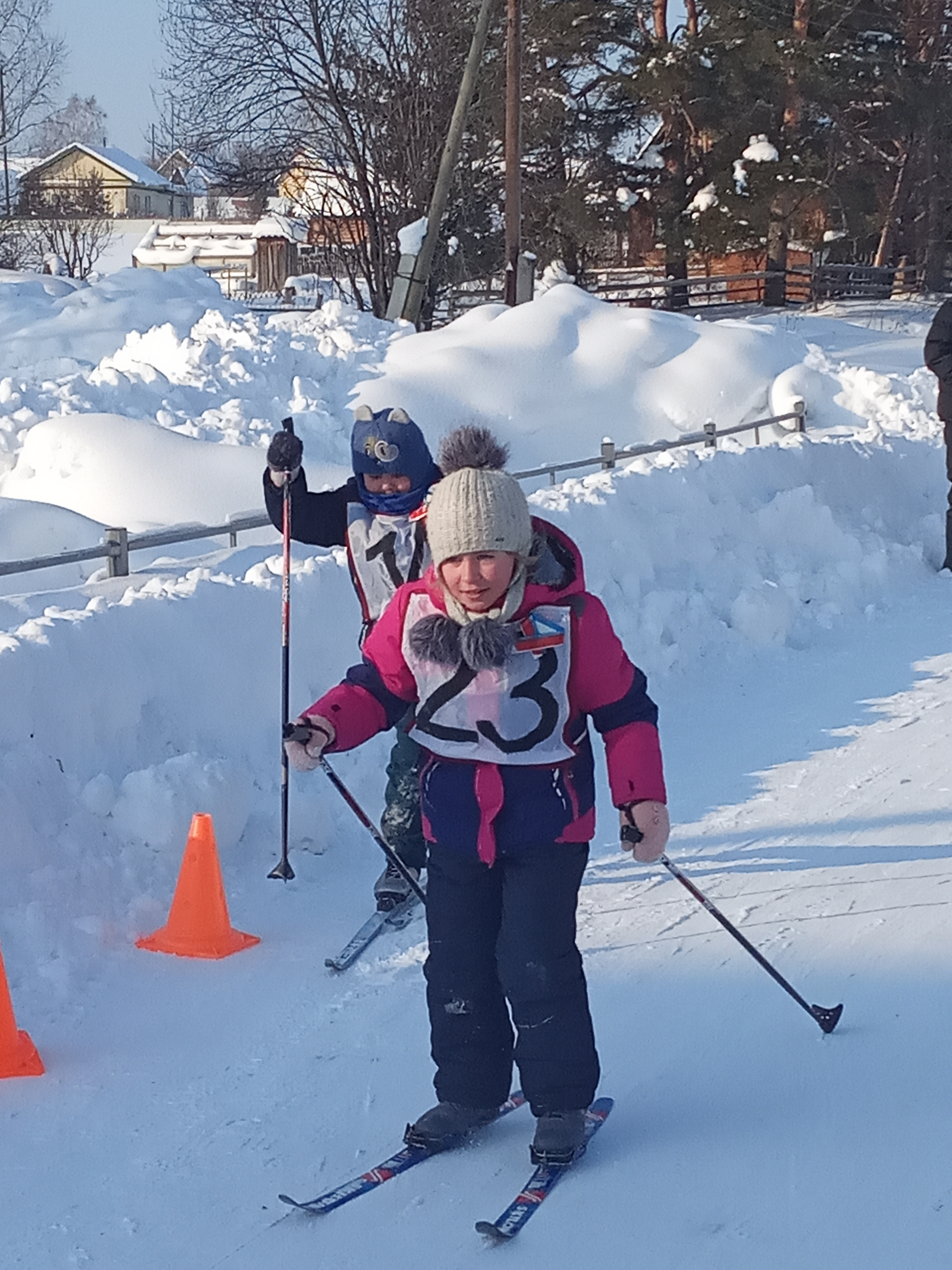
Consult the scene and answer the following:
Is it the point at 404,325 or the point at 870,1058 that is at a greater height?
the point at 404,325

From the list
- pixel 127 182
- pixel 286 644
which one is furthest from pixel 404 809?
pixel 127 182

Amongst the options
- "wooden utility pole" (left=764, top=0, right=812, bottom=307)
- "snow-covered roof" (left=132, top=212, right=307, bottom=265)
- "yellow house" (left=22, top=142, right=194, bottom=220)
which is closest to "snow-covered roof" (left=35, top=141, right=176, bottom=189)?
"yellow house" (left=22, top=142, right=194, bottom=220)

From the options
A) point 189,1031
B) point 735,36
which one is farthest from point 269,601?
point 735,36

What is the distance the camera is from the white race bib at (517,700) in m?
3.30

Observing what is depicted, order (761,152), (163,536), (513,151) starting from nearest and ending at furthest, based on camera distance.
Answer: (163,536) < (513,151) < (761,152)

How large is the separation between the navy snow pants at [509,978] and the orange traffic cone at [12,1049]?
118cm

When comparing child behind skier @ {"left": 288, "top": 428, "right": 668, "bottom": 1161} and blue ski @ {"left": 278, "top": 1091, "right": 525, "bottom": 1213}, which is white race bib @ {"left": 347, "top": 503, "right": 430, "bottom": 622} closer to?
child behind skier @ {"left": 288, "top": 428, "right": 668, "bottom": 1161}

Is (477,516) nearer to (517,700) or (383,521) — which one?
(517,700)

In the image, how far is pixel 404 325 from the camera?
1989cm

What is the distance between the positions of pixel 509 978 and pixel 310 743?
73cm

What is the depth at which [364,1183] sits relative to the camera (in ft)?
11.3

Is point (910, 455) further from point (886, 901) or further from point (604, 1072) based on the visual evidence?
point (604, 1072)

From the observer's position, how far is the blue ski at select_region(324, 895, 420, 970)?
4.73 metres

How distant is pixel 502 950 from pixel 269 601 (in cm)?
350
